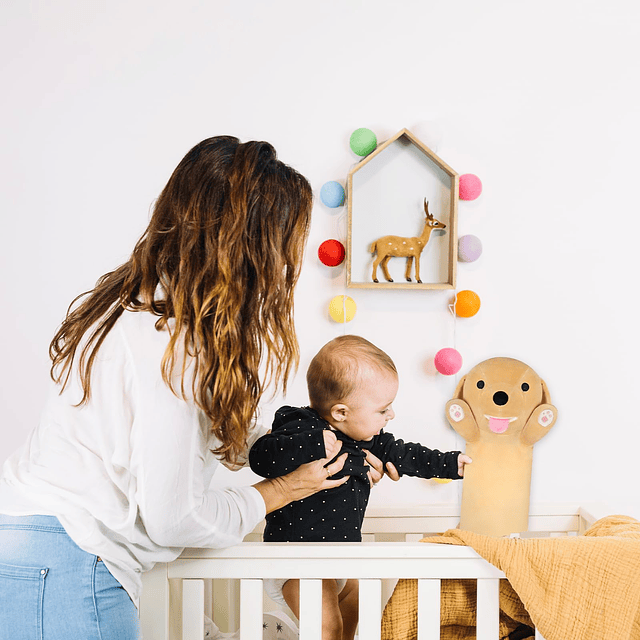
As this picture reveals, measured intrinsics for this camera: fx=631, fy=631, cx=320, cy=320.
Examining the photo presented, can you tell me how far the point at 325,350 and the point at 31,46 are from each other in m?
1.16

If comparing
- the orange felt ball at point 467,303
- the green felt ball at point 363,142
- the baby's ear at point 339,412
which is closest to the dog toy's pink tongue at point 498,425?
the orange felt ball at point 467,303

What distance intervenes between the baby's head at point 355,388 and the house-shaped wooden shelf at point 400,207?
1.26ft

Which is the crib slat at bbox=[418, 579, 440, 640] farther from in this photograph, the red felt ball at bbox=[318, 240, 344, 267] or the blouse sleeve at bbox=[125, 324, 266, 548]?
the red felt ball at bbox=[318, 240, 344, 267]

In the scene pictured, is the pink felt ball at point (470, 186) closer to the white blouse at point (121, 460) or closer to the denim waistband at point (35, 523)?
the white blouse at point (121, 460)

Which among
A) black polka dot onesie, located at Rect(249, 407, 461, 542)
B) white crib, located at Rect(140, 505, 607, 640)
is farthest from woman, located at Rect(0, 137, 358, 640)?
black polka dot onesie, located at Rect(249, 407, 461, 542)

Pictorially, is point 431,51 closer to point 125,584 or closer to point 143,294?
point 143,294

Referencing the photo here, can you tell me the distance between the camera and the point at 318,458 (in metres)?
1.19

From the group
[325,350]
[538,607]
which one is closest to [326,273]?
[325,350]

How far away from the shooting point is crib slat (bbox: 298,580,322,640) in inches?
42.4

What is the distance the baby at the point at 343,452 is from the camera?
1284mm

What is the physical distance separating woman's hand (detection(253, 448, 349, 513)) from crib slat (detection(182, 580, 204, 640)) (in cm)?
18

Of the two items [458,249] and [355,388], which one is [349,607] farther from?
[458,249]

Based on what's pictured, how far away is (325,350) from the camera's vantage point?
1385mm

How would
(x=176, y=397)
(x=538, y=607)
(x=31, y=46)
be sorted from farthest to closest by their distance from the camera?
1. (x=31, y=46)
2. (x=538, y=607)
3. (x=176, y=397)
